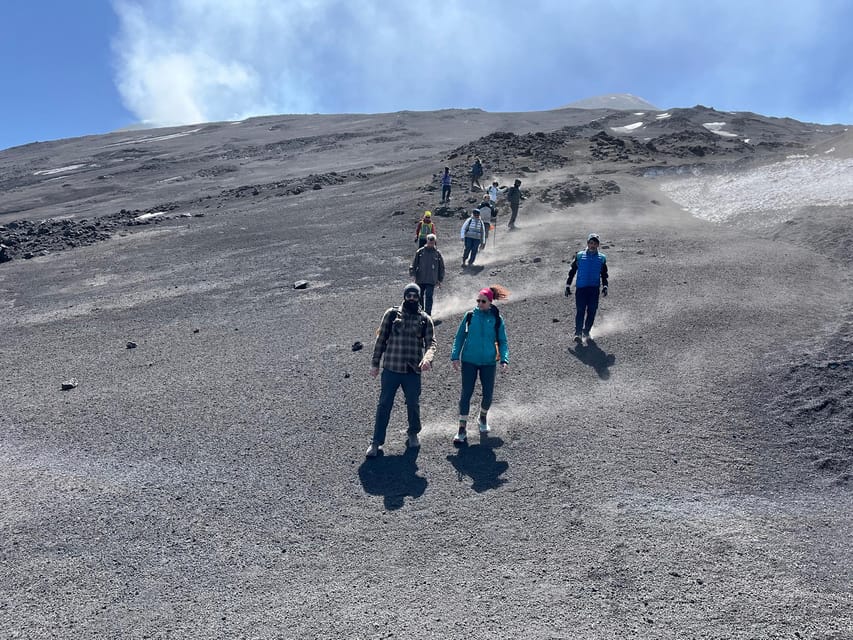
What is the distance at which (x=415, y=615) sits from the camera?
16.0ft

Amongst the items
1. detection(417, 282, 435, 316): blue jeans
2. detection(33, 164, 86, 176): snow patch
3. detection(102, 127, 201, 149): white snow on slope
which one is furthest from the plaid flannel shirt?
detection(102, 127, 201, 149): white snow on slope

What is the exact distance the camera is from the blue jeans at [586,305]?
10.5 m

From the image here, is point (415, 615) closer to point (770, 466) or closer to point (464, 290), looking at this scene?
point (770, 466)

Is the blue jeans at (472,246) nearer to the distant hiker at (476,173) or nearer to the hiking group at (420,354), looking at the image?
the hiking group at (420,354)

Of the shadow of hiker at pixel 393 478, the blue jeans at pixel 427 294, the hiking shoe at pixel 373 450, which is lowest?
the shadow of hiker at pixel 393 478

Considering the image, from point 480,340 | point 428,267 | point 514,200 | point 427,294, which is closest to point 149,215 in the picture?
point 514,200

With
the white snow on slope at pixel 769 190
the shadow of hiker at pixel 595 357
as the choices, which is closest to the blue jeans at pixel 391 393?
the shadow of hiker at pixel 595 357

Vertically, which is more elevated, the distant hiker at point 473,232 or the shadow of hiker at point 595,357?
the distant hiker at point 473,232

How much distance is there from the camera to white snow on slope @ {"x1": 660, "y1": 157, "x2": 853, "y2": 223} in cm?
1909

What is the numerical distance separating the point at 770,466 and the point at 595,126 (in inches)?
2307

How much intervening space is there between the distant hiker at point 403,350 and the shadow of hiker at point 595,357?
140 inches

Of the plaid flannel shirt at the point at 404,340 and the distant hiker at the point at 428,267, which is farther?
the distant hiker at the point at 428,267

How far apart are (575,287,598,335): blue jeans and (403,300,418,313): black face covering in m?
4.31

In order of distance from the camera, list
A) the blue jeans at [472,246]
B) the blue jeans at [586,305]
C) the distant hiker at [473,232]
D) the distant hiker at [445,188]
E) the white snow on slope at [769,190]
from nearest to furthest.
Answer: the blue jeans at [586,305] < the distant hiker at [473,232] < the blue jeans at [472,246] < the white snow on slope at [769,190] < the distant hiker at [445,188]
